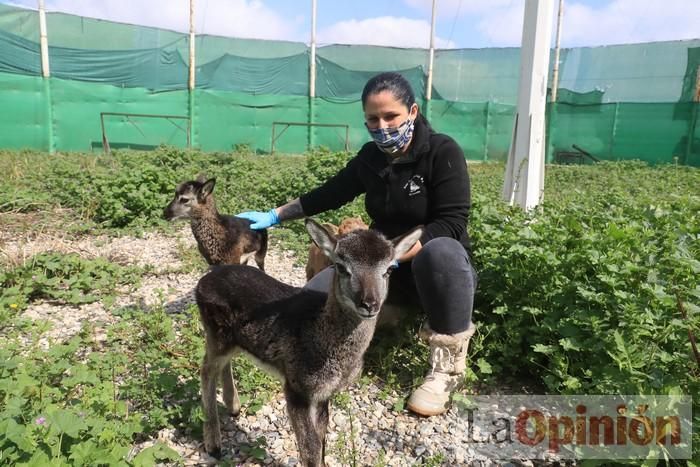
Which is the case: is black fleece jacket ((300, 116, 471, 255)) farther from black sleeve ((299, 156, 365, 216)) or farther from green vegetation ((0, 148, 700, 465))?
green vegetation ((0, 148, 700, 465))

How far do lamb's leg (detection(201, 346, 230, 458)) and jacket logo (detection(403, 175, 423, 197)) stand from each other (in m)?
1.70

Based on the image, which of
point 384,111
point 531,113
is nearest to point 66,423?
point 384,111

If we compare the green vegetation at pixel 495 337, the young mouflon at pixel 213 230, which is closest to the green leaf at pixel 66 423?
the green vegetation at pixel 495 337

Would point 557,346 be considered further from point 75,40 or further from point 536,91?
point 75,40

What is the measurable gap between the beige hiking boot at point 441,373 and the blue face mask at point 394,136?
1.30m

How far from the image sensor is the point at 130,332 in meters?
4.02

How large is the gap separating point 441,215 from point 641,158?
1747 centimetres

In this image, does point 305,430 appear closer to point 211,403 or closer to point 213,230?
point 211,403

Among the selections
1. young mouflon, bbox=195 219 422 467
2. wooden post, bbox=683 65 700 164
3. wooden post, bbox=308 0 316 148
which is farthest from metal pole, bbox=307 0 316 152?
young mouflon, bbox=195 219 422 467

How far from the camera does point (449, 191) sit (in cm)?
356

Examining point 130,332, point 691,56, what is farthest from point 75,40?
point 691,56

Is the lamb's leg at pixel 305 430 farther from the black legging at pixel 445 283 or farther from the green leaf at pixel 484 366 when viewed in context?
the green leaf at pixel 484 366

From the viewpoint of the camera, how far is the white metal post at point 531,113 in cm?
532

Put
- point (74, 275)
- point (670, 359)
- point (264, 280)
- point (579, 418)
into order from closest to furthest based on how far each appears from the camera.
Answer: point (670, 359), point (579, 418), point (264, 280), point (74, 275)
